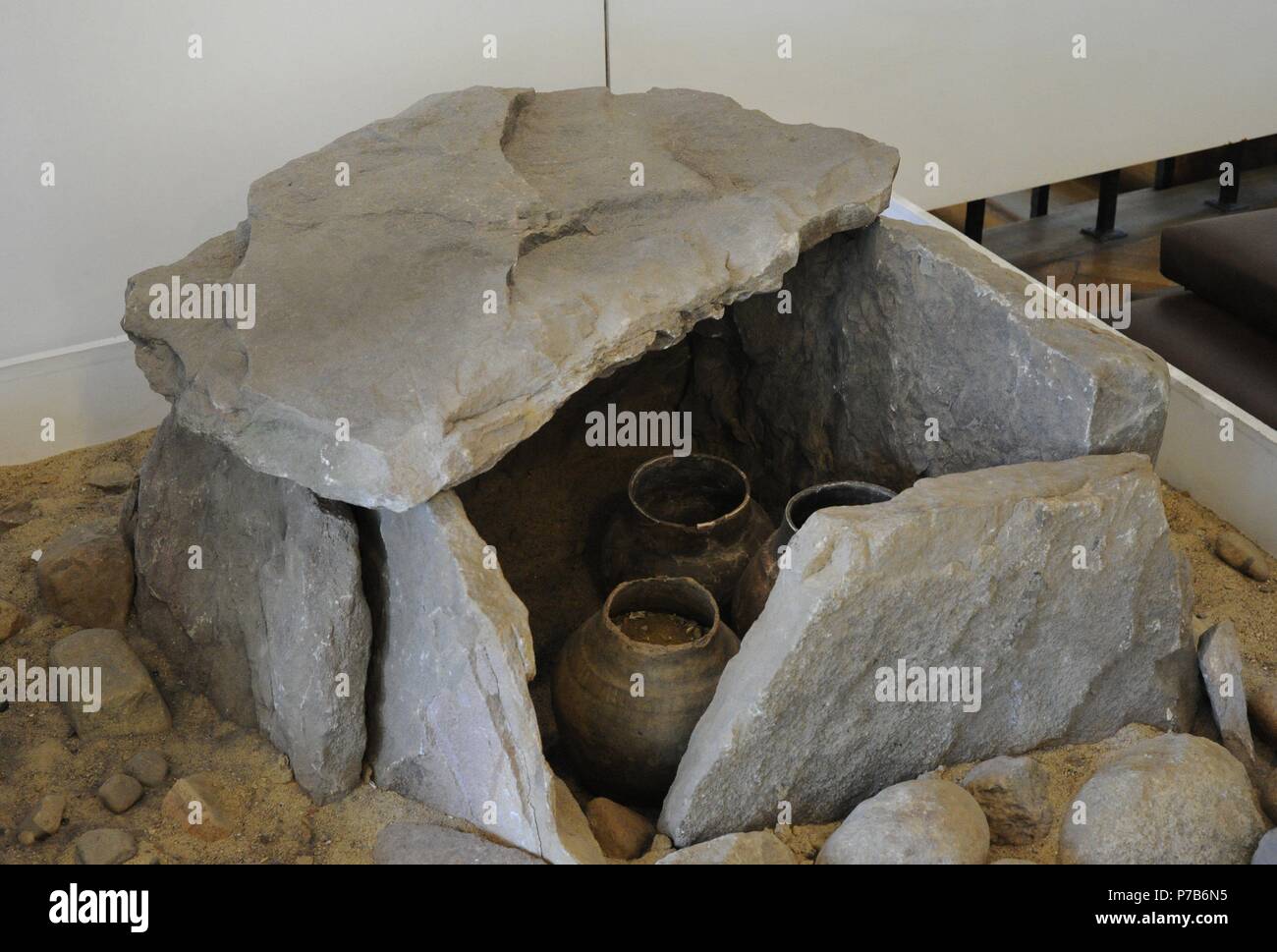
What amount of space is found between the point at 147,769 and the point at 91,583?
0.55 m

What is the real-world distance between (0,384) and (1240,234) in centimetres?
326

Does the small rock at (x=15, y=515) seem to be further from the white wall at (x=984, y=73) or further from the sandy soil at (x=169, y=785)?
the white wall at (x=984, y=73)

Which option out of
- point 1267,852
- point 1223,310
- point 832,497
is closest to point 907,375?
point 832,497

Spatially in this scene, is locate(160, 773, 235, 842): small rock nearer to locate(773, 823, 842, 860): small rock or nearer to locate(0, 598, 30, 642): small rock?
locate(0, 598, 30, 642): small rock

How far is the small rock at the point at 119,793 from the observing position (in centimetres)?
257

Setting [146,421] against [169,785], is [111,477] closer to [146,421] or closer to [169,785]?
[146,421]

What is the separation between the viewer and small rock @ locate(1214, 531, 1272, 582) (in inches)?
127

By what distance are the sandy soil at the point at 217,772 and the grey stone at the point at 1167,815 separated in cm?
11

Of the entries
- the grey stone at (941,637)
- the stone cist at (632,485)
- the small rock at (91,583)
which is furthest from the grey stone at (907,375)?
the small rock at (91,583)

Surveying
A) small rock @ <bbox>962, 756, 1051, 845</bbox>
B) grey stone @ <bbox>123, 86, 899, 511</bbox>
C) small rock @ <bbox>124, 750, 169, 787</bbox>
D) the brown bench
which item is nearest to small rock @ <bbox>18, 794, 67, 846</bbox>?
small rock @ <bbox>124, 750, 169, 787</bbox>

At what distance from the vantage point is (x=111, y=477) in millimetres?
3570

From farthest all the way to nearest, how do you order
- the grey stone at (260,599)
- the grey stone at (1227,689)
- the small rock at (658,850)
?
the grey stone at (1227,689), the grey stone at (260,599), the small rock at (658,850)

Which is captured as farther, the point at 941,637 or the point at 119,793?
the point at 119,793
